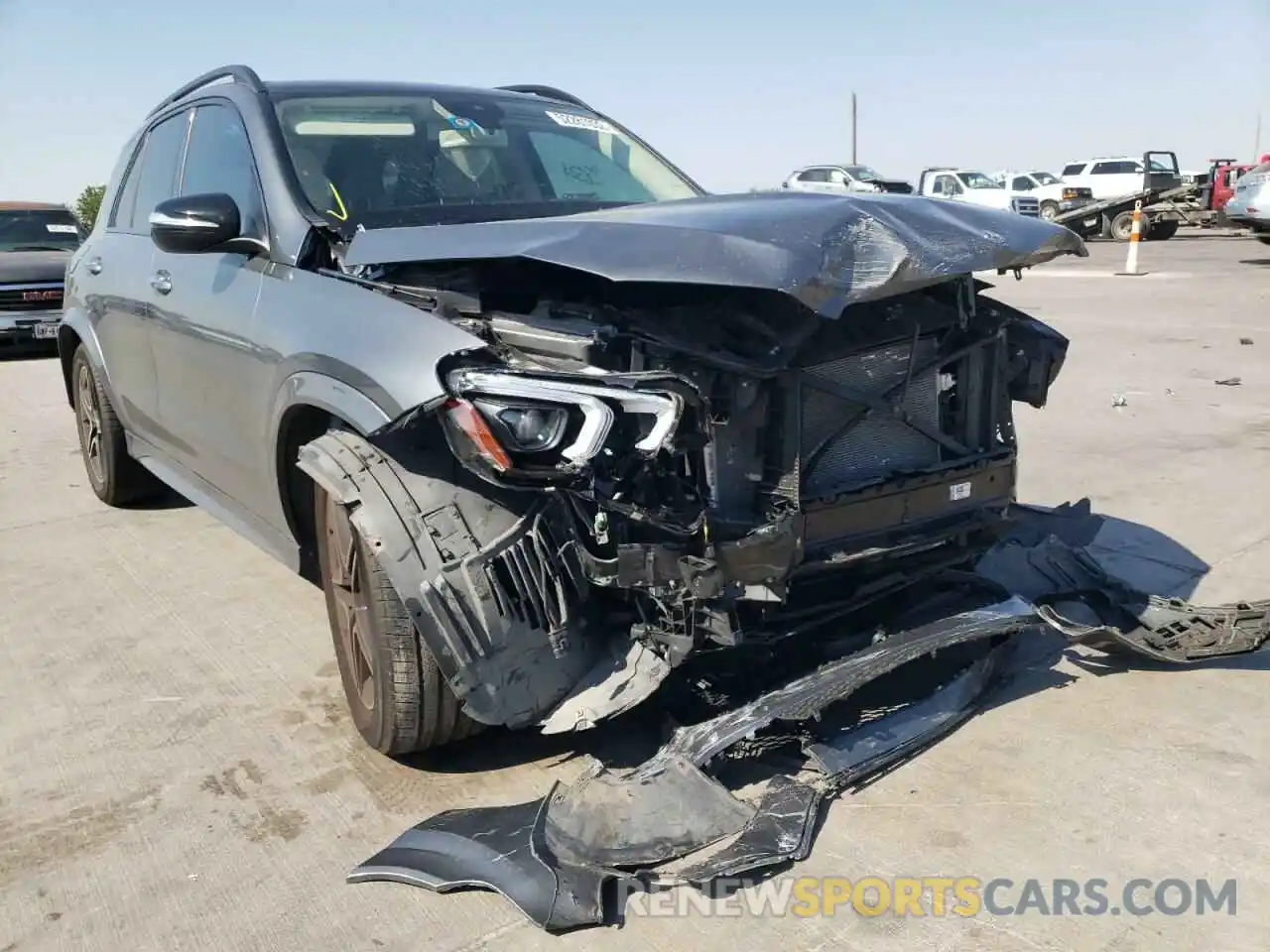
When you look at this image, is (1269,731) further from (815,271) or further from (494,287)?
(494,287)

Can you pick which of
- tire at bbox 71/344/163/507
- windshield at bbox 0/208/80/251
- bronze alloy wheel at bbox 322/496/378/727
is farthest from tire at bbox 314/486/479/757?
windshield at bbox 0/208/80/251

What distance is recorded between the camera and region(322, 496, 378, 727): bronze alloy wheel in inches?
113

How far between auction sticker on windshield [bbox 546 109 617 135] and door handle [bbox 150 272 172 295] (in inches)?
64.3

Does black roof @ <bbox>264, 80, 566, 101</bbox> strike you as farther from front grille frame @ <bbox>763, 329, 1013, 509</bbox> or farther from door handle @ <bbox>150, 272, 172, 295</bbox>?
front grille frame @ <bbox>763, 329, 1013, 509</bbox>

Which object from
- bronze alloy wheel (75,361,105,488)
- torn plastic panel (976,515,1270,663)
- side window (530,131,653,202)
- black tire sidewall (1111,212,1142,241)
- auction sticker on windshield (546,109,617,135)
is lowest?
black tire sidewall (1111,212,1142,241)

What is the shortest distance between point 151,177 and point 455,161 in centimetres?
175

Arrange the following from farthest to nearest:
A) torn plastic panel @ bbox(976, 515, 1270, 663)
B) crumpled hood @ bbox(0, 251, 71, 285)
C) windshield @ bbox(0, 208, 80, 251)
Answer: windshield @ bbox(0, 208, 80, 251) < crumpled hood @ bbox(0, 251, 71, 285) < torn plastic panel @ bbox(976, 515, 1270, 663)

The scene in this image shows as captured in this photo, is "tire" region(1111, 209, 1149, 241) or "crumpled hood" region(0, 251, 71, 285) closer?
"crumpled hood" region(0, 251, 71, 285)

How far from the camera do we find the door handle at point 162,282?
163 inches

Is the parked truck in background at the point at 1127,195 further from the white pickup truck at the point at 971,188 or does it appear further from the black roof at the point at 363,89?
the black roof at the point at 363,89

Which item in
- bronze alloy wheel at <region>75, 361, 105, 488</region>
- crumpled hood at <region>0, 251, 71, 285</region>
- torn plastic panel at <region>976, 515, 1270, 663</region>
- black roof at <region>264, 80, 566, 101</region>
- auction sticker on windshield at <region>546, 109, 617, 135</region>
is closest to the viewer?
torn plastic panel at <region>976, 515, 1270, 663</region>

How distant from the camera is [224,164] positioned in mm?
3912

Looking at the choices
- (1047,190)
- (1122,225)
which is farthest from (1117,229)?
(1047,190)

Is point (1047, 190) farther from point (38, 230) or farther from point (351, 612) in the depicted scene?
point (351, 612)
